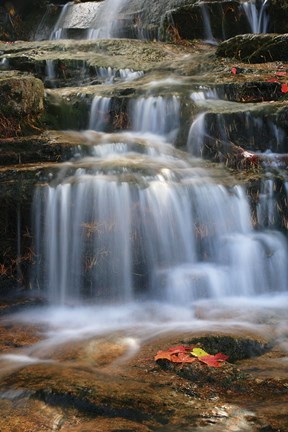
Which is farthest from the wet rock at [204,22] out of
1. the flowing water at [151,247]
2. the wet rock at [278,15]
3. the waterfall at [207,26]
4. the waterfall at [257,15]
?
the flowing water at [151,247]

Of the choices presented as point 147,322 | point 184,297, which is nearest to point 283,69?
point 184,297

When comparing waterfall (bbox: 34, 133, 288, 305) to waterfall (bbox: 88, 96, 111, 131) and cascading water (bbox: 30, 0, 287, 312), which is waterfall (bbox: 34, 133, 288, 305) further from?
waterfall (bbox: 88, 96, 111, 131)

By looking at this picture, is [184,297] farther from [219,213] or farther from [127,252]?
[219,213]

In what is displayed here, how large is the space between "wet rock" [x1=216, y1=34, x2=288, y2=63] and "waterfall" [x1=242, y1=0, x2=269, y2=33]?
6.59 feet

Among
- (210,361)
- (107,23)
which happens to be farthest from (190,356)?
(107,23)

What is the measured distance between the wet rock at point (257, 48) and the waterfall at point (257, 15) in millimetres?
2008

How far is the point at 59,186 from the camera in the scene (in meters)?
5.12

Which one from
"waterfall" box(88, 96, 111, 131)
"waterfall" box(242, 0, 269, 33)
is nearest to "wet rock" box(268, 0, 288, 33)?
"waterfall" box(242, 0, 269, 33)

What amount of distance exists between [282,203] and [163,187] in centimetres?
137

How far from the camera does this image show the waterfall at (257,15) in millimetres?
10906

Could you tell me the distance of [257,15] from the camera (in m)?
11.0

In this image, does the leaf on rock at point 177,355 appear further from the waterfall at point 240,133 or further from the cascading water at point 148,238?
the waterfall at point 240,133

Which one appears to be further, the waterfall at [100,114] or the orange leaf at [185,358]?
the waterfall at [100,114]

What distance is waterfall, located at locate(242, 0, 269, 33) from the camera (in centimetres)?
1091
